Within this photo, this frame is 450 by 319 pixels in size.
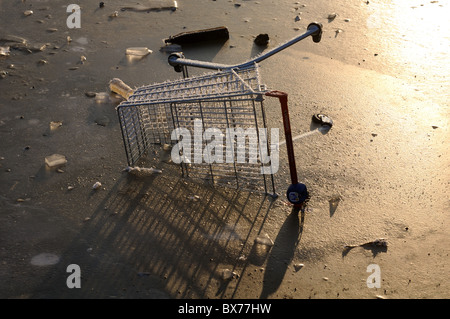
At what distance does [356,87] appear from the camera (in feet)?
16.6

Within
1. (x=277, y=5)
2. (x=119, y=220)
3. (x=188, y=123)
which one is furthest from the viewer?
(x=277, y=5)

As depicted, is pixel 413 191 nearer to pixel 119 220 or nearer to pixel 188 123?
pixel 188 123

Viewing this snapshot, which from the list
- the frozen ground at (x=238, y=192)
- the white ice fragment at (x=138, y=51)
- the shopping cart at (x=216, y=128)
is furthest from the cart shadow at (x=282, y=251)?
the white ice fragment at (x=138, y=51)

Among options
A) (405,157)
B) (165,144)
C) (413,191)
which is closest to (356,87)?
(405,157)

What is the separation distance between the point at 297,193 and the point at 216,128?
0.71m

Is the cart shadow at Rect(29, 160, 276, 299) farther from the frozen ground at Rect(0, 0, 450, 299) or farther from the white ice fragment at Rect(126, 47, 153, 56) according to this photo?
the white ice fragment at Rect(126, 47, 153, 56)

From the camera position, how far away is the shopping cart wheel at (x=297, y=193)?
366 cm

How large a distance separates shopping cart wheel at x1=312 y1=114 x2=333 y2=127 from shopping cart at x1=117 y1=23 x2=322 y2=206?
1.87ft

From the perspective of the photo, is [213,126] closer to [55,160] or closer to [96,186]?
[96,186]

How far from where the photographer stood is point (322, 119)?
4594 mm

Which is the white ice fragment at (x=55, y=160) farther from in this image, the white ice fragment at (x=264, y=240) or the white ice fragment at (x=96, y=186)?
the white ice fragment at (x=264, y=240)

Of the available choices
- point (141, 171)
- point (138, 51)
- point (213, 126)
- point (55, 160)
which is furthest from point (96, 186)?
point (138, 51)
